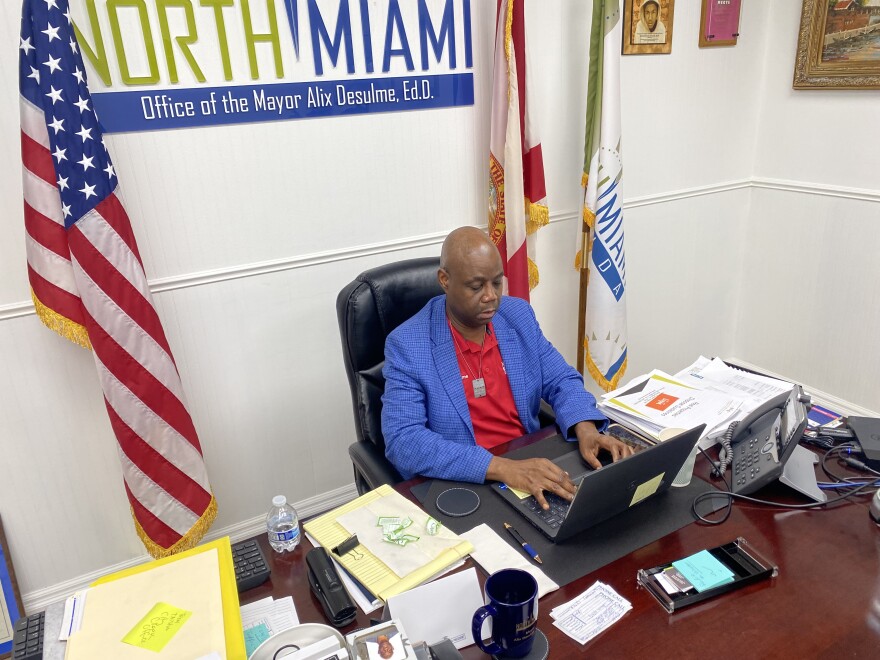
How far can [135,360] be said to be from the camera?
1877mm

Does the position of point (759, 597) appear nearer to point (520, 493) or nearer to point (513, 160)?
point (520, 493)

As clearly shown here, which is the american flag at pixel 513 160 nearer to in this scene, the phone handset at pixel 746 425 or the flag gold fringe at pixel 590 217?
the flag gold fringe at pixel 590 217

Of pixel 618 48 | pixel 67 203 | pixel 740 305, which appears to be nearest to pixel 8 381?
pixel 67 203

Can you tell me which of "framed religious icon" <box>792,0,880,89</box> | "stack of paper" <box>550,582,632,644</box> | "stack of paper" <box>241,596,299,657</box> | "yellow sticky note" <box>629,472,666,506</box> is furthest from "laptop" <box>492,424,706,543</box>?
"framed religious icon" <box>792,0,880,89</box>

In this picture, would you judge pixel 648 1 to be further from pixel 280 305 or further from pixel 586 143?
pixel 280 305

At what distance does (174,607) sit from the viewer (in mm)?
954

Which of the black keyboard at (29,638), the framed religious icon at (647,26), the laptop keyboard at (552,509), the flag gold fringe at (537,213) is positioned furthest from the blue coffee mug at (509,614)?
the framed religious icon at (647,26)

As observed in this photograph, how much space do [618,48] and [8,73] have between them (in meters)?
2.07

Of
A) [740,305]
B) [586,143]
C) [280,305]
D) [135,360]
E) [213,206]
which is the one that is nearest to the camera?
[135,360]

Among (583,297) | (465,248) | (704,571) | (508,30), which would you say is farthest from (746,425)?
(508,30)

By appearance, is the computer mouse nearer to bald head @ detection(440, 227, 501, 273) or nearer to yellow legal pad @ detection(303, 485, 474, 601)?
yellow legal pad @ detection(303, 485, 474, 601)

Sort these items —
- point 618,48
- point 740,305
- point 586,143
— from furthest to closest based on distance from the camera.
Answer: point 740,305 < point 586,143 < point 618,48

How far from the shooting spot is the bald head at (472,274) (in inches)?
63.6

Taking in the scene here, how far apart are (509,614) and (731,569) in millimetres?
462
